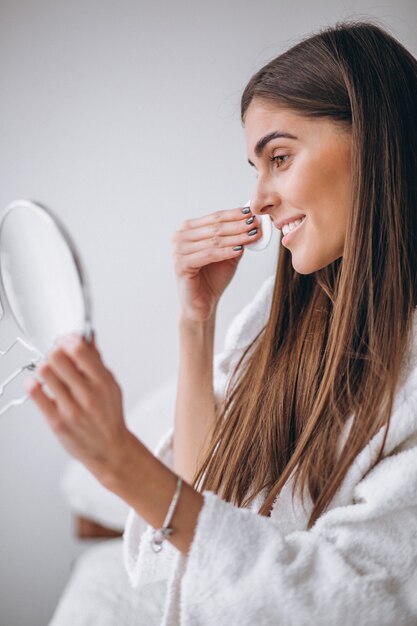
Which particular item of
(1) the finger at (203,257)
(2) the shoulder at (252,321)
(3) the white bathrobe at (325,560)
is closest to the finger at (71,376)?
(3) the white bathrobe at (325,560)

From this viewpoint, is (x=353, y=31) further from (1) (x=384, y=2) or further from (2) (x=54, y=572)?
(2) (x=54, y=572)

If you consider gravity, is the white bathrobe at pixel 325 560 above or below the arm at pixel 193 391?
below

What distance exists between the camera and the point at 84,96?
168 centimetres

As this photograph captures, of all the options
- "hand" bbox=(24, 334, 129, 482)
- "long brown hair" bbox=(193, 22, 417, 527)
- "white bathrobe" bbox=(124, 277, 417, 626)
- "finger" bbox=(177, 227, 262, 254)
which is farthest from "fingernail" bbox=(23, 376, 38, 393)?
"finger" bbox=(177, 227, 262, 254)

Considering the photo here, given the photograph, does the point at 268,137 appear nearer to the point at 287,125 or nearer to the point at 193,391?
the point at 287,125

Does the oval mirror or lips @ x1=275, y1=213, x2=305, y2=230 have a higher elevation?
the oval mirror

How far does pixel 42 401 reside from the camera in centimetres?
56

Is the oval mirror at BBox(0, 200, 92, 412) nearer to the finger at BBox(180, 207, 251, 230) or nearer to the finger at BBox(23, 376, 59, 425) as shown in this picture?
the finger at BBox(23, 376, 59, 425)

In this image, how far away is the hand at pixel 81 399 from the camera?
0.54 meters

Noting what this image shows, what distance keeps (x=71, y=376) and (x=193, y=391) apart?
0.63 metres

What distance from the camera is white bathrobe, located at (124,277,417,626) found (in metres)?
0.71

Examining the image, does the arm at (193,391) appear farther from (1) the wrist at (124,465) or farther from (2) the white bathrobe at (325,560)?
(1) the wrist at (124,465)

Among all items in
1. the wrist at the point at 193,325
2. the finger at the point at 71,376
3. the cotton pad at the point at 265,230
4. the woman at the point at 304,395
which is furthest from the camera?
the wrist at the point at 193,325

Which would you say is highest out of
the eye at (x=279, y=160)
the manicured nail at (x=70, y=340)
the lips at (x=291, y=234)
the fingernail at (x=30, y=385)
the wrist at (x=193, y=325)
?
the eye at (x=279, y=160)
